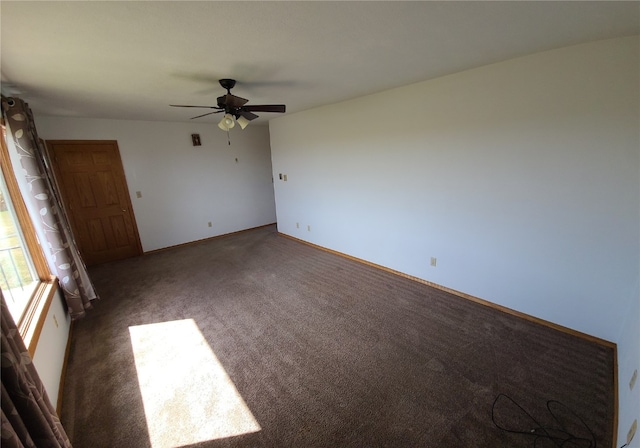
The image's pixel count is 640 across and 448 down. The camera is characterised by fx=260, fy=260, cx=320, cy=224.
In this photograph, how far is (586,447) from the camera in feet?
4.83

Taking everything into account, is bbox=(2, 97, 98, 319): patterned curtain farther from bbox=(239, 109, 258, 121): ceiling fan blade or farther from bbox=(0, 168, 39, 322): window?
bbox=(239, 109, 258, 121): ceiling fan blade

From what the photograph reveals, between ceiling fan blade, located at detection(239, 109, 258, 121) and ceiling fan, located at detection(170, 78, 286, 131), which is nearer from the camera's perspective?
ceiling fan, located at detection(170, 78, 286, 131)

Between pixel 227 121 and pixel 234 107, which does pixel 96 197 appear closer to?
pixel 227 121

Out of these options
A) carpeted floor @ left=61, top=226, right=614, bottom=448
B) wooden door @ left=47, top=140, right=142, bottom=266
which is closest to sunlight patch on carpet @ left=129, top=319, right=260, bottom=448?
carpeted floor @ left=61, top=226, right=614, bottom=448

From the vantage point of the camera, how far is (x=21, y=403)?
974 mm

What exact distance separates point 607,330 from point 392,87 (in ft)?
9.97

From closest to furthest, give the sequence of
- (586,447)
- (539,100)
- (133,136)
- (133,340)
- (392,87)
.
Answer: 1. (586,447)
2. (539,100)
3. (133,340)
4. (392,87)
5. (133,136)

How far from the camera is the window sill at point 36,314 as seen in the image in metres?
1.67

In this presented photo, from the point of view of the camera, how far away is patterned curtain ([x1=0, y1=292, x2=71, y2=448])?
2.87 ft

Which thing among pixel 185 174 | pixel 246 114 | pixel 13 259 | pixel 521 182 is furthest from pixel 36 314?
pixel 521 182

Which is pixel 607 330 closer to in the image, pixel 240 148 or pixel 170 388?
pixel 170 388

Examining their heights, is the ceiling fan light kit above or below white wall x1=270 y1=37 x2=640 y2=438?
above

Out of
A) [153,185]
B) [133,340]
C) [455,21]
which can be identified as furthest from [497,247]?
[153,185]

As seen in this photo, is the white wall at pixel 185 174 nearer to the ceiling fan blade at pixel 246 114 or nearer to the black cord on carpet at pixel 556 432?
the ceiling fan blade at pixel 246 114
